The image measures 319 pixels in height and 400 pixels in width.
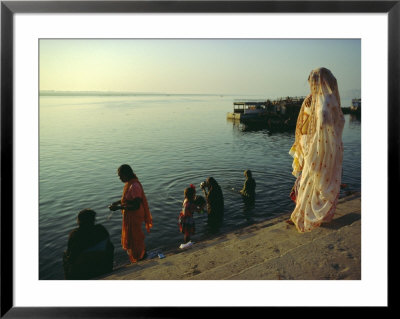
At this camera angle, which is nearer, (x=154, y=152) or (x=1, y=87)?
(x=1, y=87)

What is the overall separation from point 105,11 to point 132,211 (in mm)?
2098

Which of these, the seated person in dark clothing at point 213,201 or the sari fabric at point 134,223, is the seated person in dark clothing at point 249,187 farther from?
the sari fabric at point 134,223

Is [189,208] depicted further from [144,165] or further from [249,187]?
[144,165]

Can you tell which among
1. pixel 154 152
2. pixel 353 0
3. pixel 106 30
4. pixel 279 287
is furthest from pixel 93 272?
pixel 154 152

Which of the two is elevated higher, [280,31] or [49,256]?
[280,31]

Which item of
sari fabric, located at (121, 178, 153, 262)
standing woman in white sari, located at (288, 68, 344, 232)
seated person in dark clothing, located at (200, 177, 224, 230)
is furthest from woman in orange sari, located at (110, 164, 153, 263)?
standing woman in white sari, located at (288, 68, 344, 232)

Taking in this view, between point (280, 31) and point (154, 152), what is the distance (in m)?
7.05

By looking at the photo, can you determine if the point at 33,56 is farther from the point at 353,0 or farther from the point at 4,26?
the point at 353,0

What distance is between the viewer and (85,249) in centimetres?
354

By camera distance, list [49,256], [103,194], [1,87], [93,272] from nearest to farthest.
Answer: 1. [1,87]
2. [93,272]
3. [49,256]
4. [103,194]

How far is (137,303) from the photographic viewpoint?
3324mm

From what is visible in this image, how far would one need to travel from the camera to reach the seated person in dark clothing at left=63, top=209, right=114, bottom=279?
11.4 ft

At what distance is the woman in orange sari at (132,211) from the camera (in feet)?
12.4

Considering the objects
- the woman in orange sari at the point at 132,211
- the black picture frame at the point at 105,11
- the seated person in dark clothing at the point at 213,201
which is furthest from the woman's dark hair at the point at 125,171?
the seated person in dark clothing at the point at 213,201
